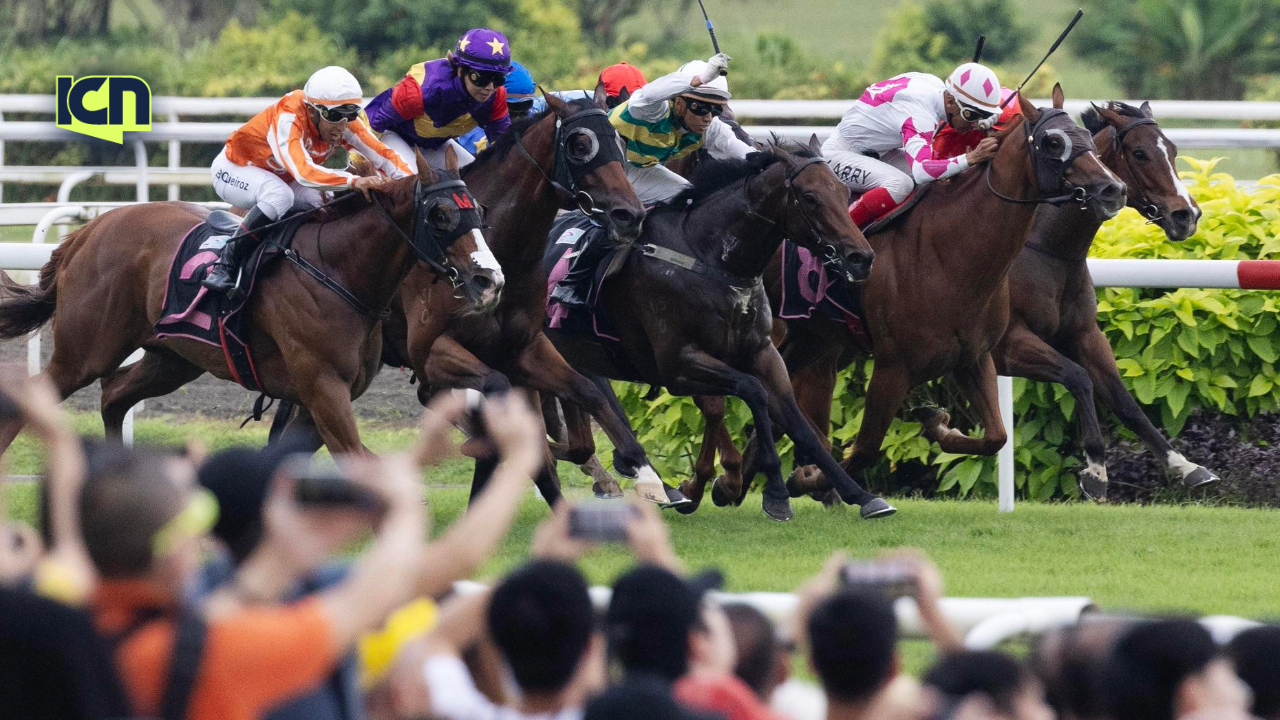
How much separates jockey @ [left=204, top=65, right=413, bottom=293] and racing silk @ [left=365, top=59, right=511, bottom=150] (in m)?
0.35

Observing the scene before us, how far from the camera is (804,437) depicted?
7273 millimetres

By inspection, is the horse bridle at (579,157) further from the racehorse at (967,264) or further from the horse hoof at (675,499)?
the racehorse at (967,264)

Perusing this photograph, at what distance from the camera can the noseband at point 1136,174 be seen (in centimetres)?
803

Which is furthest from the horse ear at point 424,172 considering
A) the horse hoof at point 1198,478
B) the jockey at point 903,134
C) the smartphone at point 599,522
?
the smartphone at point 599,522

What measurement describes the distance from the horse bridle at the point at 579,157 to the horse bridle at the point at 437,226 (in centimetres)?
40

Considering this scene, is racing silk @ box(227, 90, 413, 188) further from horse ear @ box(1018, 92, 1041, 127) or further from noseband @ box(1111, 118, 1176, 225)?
noseband @ box(1111, 118, 1176, 225)

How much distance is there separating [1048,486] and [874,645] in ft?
20.2

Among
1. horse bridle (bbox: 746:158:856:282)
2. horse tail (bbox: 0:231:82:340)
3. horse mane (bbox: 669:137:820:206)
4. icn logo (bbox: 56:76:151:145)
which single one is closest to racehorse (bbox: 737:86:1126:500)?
horse bridle (bbox: 746:158:856:282)

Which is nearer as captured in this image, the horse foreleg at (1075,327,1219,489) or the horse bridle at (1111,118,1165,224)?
the horse foreleg at (1075,327,1219,489)

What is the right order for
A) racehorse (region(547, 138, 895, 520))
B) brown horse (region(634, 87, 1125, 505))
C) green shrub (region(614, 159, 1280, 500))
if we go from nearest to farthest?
1. racehorse (region(547, 138, 895, 520))
2. brown horse (region(634, 87, 1125, 505))
3. green shrub (region(614, 159, 1280, 500))

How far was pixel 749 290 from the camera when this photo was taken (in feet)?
24.7

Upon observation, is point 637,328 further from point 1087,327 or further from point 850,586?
point 850,586

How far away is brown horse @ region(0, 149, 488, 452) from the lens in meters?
7.00

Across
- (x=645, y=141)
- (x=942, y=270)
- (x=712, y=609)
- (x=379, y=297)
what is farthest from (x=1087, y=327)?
(x=712, y=609)
